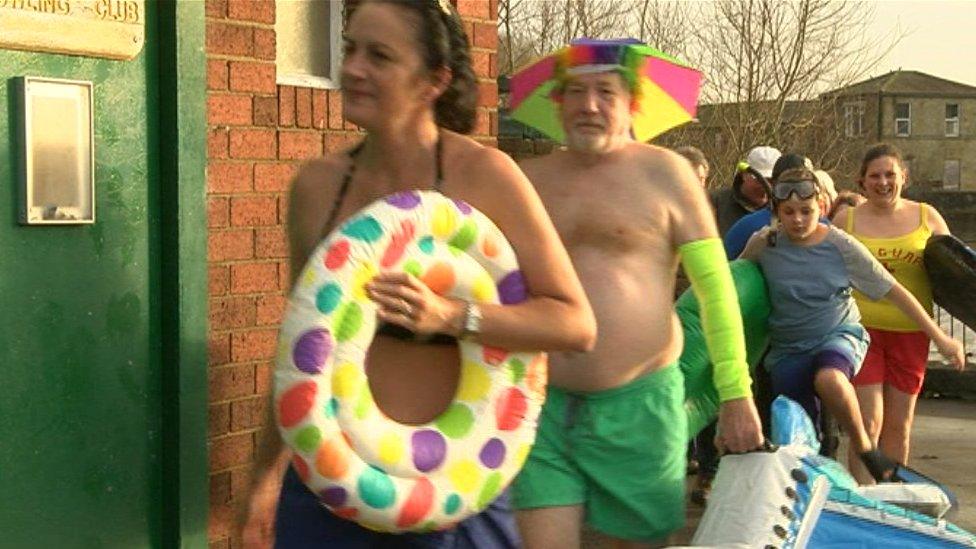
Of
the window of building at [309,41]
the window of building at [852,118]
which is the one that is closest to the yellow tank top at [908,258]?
the window of building at [309,41]

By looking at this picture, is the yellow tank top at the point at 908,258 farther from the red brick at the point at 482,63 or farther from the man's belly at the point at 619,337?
the man's belly at the point at 619,337

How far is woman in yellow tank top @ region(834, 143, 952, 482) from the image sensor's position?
7180 mm

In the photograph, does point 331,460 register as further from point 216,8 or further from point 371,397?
point 216,8

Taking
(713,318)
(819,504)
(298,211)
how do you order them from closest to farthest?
(298,211), (819,504), (713,318)

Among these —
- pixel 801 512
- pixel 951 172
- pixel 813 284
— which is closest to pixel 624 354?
pixel 801 512

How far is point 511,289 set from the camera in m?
2.87

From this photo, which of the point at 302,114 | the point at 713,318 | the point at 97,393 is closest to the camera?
the point at 713,318

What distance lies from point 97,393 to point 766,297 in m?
2.99

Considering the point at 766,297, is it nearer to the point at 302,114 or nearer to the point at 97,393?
the point at 302,114

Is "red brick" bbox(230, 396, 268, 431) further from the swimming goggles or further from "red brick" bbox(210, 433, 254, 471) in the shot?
the swimming goggles

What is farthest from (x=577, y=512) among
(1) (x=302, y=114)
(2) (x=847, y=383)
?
(2) (x=847, y=383)

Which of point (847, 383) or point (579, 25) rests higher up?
point (579, 25)

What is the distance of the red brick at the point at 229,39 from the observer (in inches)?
194

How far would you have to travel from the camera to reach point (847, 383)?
638cm
